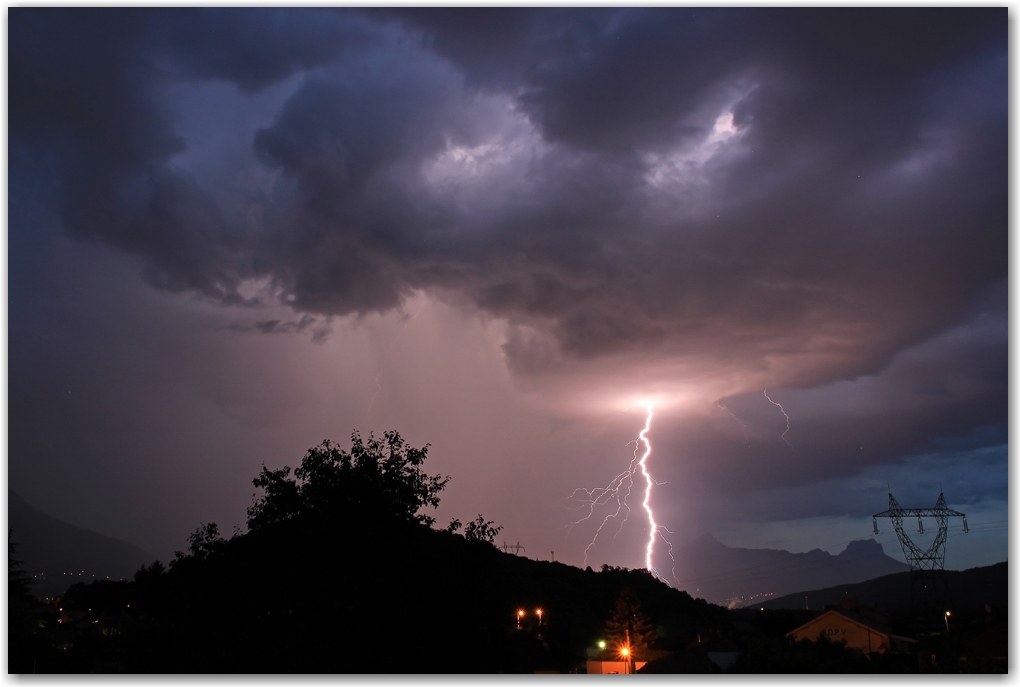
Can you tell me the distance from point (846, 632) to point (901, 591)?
10496 centimetres

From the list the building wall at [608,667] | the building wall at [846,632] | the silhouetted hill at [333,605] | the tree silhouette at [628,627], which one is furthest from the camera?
the tree silhouette at [628,627]

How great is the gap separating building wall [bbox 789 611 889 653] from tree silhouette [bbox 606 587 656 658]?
63.5 feet

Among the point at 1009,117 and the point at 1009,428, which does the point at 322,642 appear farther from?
the point at 1009,117

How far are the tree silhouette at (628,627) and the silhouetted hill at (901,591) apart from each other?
93.8ft

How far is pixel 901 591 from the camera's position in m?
116

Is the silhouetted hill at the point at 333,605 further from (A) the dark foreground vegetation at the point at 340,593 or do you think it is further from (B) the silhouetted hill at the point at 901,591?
(B) the silhouetted hill at the point at 901,591

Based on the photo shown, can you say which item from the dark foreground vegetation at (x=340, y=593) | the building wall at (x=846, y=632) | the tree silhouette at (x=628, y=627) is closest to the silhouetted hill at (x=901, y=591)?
the tree silhouette at (x=628, y=627)

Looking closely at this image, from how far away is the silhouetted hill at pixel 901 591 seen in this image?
78.5 meters

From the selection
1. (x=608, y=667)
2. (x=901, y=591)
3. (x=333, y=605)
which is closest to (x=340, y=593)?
(x=333, y=605)

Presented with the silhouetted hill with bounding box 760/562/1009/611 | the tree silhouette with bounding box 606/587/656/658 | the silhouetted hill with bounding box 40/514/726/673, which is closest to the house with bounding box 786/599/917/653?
the tree silhouette with bounding box 606/587/656/658

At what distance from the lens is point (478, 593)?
11742mm

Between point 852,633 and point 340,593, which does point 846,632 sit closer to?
point 852,633

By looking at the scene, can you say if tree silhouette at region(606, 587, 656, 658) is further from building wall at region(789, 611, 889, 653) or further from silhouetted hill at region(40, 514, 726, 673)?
silhouetted hill at region(40, 514, 726, 673)

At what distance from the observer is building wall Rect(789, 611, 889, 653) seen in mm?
30828
